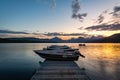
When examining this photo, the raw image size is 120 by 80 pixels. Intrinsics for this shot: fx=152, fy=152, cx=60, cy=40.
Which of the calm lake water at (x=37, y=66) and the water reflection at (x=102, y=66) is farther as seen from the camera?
the water reflection at (x=102, y=66)

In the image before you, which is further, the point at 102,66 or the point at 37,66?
the point at 102,66

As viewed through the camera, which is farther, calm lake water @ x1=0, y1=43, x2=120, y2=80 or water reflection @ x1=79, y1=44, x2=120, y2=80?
water reflection @ x1=79, y1=44, x2=120, y2=80

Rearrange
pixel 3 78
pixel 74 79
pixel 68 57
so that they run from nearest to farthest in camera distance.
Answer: pixel 74 79, pixel 3 78, pixel 68 57

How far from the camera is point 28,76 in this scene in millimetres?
18875

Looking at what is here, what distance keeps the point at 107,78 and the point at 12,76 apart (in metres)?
11.6

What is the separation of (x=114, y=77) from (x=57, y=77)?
897 cm

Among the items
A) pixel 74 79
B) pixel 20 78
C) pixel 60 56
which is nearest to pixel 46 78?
pixel 74 79

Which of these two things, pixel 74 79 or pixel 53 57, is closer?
pixel 74 79

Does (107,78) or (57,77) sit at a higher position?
(57,77)

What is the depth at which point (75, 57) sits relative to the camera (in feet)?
88.9

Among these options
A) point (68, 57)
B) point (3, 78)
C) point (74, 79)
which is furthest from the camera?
point (68, 57)

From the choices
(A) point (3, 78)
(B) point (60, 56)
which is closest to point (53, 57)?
(B) point (60, 56)

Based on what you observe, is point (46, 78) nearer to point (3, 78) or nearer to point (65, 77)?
point (65, 77)

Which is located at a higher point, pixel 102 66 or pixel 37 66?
pixel 37 66
